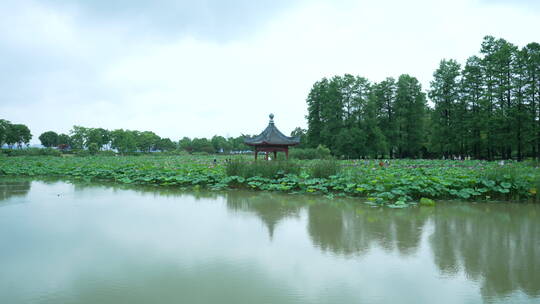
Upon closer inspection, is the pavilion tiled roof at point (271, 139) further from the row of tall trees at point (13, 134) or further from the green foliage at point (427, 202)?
the row of tall trees at point (13, 134)

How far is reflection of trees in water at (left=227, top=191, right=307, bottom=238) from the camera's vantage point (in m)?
6.24

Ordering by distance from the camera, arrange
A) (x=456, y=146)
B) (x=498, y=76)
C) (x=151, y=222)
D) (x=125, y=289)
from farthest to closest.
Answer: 1. (x=456, y=146)
2. (x=498, y=76)
3. (x=151, y=222)
4. (x=125, y=289)

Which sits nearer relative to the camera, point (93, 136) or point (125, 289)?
point (125, 289)

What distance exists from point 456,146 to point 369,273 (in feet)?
82.7

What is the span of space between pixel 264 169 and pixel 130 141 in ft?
153

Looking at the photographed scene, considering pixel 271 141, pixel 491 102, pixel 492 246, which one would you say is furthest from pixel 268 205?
pixel 491 102

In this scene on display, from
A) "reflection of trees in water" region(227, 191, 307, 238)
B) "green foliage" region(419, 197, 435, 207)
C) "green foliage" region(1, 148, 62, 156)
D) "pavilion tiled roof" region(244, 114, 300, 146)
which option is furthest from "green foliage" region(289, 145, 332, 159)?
"green foliage" region(1, 148, 62, 156)

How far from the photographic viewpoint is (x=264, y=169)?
34.6 ft

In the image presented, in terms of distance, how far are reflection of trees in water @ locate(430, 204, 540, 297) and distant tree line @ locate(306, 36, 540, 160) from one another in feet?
54.1

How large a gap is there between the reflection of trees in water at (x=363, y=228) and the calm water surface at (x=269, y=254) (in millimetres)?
19

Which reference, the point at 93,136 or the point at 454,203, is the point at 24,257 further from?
the point at 93,136

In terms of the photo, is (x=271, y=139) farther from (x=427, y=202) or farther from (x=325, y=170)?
(x=427, y=202)

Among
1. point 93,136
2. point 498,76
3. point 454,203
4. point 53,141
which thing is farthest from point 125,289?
point 53,141

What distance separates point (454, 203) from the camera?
24.9ft
